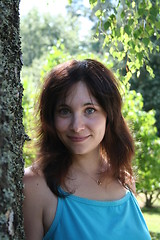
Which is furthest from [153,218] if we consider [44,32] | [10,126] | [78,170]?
[44,32]

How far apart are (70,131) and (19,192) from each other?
1.52 ft

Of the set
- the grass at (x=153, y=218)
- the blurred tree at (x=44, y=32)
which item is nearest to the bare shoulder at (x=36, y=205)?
the grass at (x=153, y=218)

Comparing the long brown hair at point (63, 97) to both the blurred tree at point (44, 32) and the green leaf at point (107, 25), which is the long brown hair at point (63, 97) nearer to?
the green leaf at point (107, 25)

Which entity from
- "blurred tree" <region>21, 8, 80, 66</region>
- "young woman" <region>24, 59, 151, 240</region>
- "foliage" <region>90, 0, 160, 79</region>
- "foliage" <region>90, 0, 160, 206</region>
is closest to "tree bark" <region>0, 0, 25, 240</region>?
"young woman" <region>24, 59, 151, 240</region>

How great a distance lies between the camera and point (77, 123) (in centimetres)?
194

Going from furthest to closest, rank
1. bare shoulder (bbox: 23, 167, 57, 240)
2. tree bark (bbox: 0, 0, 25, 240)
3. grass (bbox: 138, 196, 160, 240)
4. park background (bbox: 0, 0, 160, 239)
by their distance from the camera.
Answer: grass (bbox: 138, 196, 160, 240) < park background (bbox: 0, 0, 160, 239) < bare shoulder (bbox: 23, 167, 57, 240) < tree bark (bbox: 0, 0, 25, 240)

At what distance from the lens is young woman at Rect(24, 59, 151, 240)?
188 cm

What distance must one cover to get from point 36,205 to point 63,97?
0.50 metres

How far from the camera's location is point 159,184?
9367 millimetres

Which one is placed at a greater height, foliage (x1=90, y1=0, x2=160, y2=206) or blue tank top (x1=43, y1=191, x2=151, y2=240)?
foliage (x1=90, y1=0, x2=160, y2=206)

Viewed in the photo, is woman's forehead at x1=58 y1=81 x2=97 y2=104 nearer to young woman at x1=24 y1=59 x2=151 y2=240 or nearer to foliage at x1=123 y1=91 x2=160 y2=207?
young woman at x1=24 y1=59 x2=151 y2=240

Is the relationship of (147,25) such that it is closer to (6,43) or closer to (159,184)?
(6,43)

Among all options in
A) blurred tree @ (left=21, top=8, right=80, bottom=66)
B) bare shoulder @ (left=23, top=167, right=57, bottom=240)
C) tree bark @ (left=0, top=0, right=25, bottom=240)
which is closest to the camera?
tree bark @ (left=0, top=0, right=25, bottom=240)

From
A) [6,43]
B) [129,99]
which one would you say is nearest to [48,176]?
[6,43]
